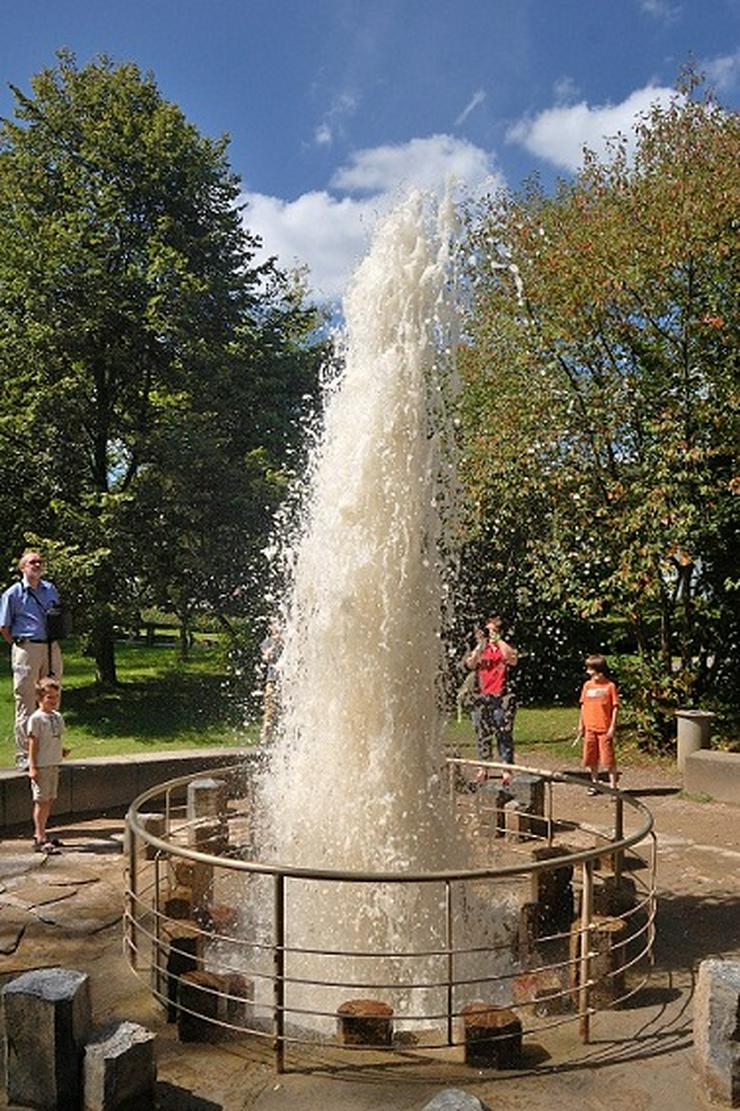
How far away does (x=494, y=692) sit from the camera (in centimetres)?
1098

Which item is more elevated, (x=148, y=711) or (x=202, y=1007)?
(x=148, y=711)

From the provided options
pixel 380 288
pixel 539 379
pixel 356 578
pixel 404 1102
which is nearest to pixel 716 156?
pixel 539 379

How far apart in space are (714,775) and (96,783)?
6315mm

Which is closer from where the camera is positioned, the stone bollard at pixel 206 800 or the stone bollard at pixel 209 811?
the stone bollard at pixel 209 811

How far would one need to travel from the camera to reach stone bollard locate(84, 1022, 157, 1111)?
3734 millimetres

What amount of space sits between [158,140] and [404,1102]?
1727 centimetres

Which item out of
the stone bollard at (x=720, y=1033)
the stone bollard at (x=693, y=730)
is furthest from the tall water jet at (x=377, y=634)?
the stone bollard at (x=693, y=730)

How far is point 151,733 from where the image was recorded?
15.5m

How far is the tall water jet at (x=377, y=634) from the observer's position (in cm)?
596

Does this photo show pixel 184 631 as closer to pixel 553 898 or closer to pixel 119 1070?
pixel 553 898

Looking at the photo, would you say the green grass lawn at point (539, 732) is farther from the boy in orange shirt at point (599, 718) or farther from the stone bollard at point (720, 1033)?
the stone bollard at point (720, 1033)

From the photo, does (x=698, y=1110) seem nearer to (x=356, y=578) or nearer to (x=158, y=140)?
(x=356, y=578)

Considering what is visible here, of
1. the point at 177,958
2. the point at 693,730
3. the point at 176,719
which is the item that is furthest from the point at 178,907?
the point at 176,719

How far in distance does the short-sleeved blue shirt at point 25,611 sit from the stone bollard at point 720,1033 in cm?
642
